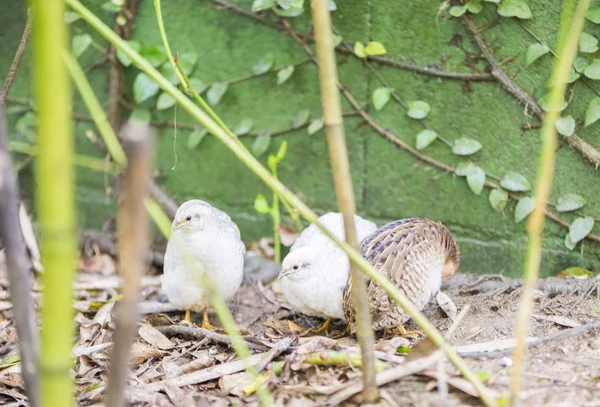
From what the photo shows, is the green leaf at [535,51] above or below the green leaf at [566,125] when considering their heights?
above

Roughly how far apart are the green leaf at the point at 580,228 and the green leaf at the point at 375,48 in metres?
1.25

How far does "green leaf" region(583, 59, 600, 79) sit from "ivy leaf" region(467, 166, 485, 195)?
0.69 meters

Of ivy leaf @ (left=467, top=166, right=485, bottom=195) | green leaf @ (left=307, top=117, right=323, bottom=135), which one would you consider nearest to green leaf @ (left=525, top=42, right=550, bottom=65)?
ivy leaf @ (left=467, top=166, right=485, bottom=195)

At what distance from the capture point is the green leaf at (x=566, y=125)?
3.29 metres

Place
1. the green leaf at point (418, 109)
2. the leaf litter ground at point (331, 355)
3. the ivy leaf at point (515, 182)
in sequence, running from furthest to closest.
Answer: the green leaf at point (418, 109)
the ivy leaf at point (515, 182)
the leaf litter ground at point (331, 355)

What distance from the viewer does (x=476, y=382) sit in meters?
1.73

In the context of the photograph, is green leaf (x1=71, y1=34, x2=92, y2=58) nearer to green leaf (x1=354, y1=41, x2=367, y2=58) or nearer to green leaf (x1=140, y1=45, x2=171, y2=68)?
green leaf (x1=140, y1=45, x2=171, y2=68)

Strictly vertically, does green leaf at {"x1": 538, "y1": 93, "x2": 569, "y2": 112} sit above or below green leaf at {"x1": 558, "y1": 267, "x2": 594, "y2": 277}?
above

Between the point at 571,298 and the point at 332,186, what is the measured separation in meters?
1.52

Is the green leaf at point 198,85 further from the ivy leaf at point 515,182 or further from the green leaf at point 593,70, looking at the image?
the green leaf at point 593,70

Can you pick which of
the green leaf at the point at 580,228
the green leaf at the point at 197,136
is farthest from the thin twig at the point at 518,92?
the green leaf at the point at 197,136

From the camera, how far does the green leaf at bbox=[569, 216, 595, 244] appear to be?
3.43 metres

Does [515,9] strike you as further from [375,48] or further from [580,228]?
[580,228]

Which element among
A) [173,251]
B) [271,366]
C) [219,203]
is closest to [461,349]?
[271,366]
